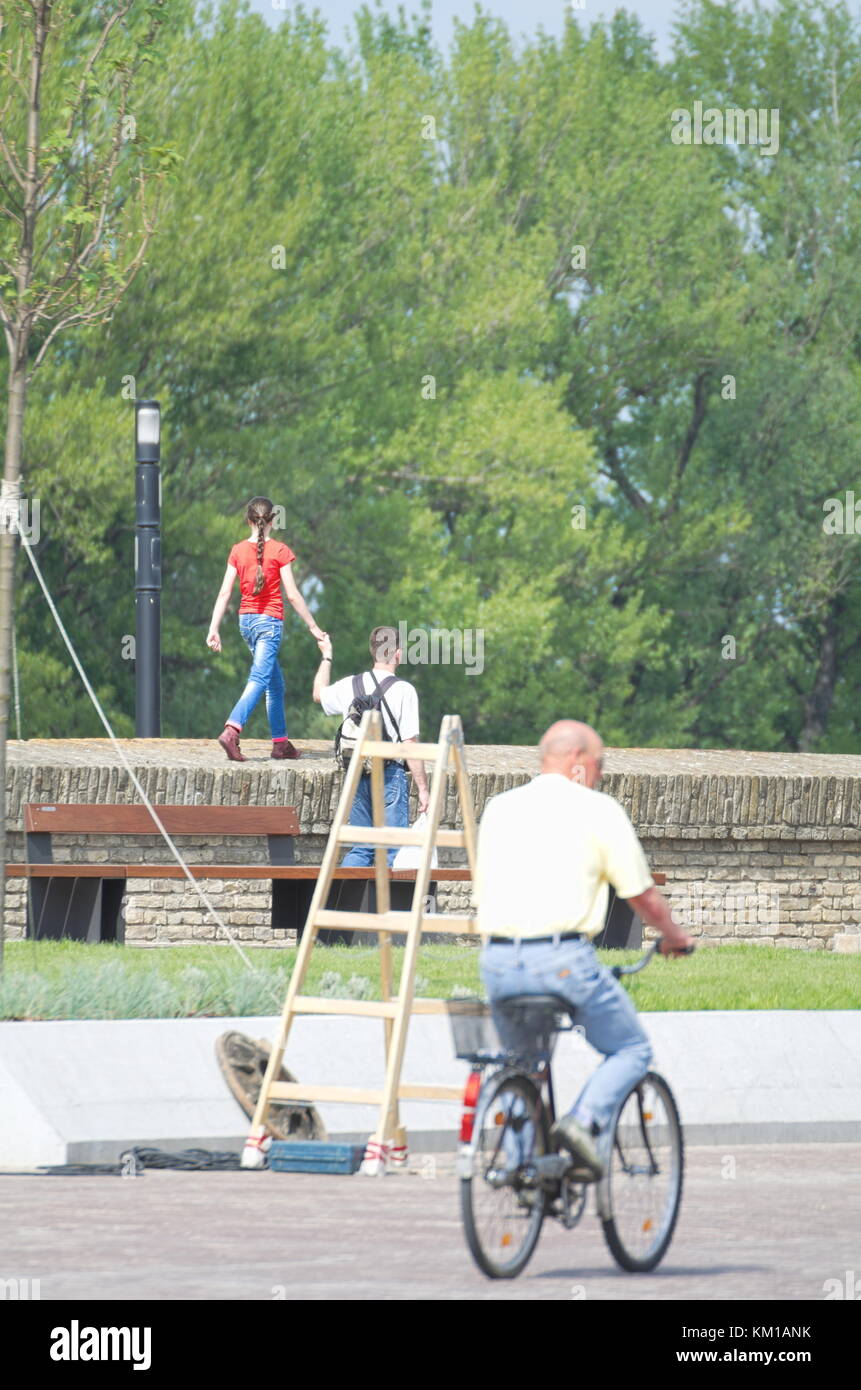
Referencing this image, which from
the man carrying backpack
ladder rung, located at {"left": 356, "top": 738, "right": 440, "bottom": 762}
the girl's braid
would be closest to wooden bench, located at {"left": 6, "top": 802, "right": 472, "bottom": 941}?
the man carrying backpack

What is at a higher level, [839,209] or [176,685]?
[839,209]

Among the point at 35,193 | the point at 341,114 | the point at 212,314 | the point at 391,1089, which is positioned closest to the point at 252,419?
the point at 212,314

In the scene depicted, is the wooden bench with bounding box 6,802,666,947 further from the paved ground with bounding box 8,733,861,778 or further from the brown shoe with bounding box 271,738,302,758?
the brown shoe with bounding box 271,738,302,758

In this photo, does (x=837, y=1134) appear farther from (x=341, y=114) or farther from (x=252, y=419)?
(x=341, y=114)

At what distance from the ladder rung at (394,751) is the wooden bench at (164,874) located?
447 centimetres

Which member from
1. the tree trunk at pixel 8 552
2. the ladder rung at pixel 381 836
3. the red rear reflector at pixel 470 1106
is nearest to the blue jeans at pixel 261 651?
the tree trunk at pixel 8 552

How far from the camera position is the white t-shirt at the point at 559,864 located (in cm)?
727

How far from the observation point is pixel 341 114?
42719mm

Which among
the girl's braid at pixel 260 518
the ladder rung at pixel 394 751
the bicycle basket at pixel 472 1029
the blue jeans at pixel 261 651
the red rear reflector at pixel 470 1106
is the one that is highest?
the girl's braid at pixel 260 518

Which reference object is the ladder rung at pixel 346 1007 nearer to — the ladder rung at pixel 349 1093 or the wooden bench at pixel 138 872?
the ladder rung at pixel 349 1093

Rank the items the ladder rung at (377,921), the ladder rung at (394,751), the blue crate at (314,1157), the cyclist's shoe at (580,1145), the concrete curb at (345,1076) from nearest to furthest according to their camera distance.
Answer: the cyclist's shoe at (580,1145) → the blue crate at (314,1157) → the ladder rung at (377,921) → the ladder rung at (394,751) → the concrete curb at (345,1076)

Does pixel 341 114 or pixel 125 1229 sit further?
pixel 341 114

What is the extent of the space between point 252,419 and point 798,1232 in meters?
32.1

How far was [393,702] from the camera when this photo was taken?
15.0m
